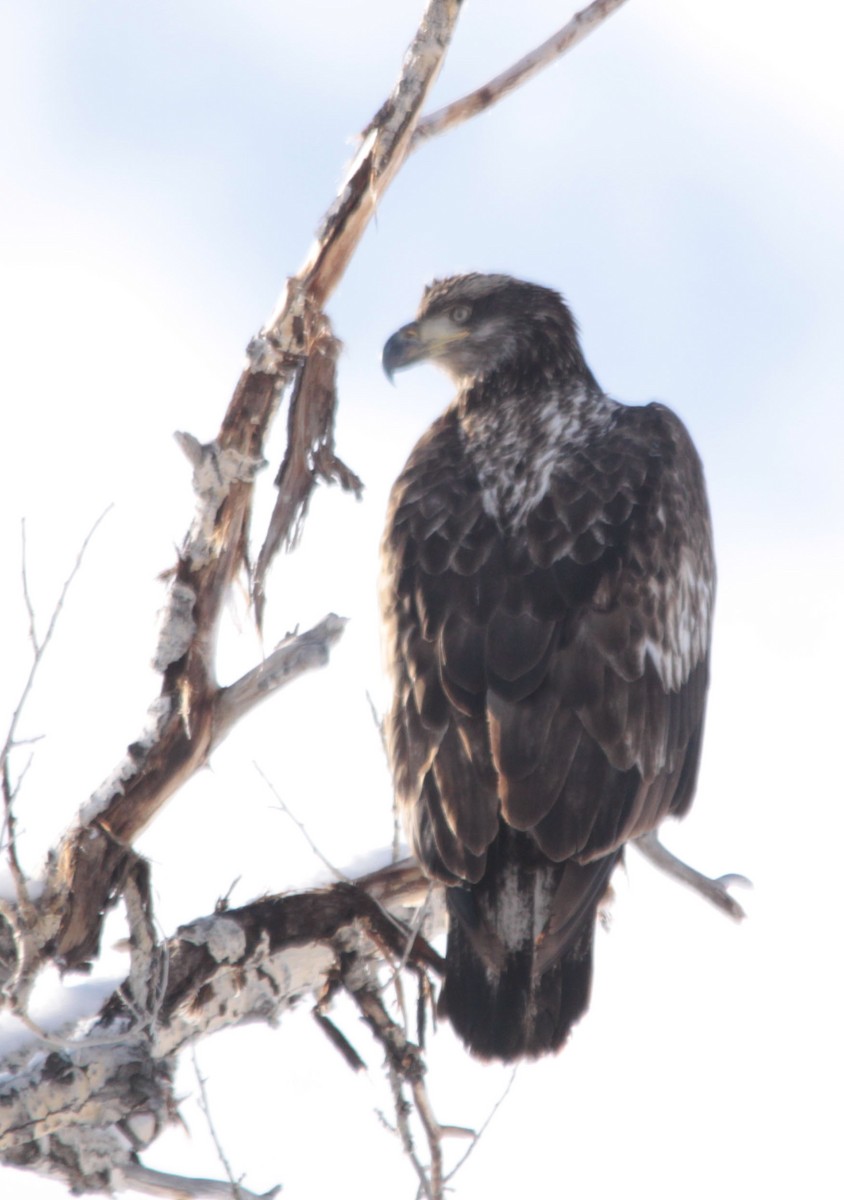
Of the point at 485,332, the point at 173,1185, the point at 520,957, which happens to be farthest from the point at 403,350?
the point at 173,1185

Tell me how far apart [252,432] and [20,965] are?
1.98m

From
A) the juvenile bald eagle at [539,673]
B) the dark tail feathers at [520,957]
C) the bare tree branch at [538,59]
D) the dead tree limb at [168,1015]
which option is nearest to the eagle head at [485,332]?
the juvenile bald eagle at [539,673]

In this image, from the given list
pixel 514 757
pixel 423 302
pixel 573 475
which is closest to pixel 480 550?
pixel 573 475

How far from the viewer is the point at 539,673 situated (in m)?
5.59

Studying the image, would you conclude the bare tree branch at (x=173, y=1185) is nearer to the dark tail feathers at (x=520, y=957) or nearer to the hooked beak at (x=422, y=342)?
the dark tail feathers at (x=520, y=957)

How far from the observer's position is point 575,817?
535 centimetres

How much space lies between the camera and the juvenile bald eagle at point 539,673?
532 cm

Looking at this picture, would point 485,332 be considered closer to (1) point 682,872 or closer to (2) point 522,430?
(2) point 522,430

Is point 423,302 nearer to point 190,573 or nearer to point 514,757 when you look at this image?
point 190,573

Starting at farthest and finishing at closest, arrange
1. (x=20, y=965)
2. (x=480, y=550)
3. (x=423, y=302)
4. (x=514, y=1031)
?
(x=423, y=302) → (x=480, y=550) → (x=514, y=1031) → (x=20, y=965)

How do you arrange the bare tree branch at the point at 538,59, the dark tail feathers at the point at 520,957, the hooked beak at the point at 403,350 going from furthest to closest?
the hooked beak at the point at 403,350, the bare tree branch at the point at 538,59, the dark tail feathers at the point at 520,957

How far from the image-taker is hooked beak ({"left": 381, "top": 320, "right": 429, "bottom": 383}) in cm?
787

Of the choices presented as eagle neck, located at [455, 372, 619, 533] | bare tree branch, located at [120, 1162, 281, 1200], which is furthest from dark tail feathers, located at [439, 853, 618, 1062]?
eagle neck, located at [455, 372, 619, 533]

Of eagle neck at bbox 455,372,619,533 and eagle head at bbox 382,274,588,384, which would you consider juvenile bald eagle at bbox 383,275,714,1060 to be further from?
eagle head at bbox 382,274,588,384
